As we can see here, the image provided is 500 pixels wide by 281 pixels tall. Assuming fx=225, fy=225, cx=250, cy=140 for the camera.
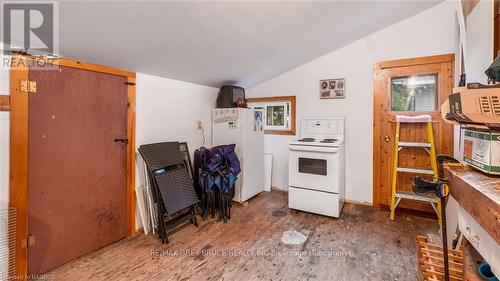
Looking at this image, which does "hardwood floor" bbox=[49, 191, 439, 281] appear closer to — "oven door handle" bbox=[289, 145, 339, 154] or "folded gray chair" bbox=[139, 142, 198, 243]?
"folded gray chair" bbox=[139, 142, 198, 243]

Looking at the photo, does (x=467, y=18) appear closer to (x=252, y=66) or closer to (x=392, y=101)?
(x=392, y=101)

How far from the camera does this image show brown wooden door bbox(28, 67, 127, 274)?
5.75 ft

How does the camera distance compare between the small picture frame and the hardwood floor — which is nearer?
the hardwood floor

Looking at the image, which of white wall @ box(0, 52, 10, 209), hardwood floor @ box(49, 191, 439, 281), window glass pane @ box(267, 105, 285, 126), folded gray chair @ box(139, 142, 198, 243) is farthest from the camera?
window glass pane @ box(267, 105, 285, 126)

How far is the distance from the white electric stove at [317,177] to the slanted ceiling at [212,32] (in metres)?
1.32

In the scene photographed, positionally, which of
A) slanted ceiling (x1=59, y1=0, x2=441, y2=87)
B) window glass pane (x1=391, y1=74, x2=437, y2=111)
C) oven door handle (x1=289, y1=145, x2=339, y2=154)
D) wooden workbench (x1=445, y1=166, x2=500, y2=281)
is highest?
slanted ceiling (x1=59, y1=0, x2=441, y2=87)

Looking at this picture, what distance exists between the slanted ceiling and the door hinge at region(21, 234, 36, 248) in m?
1.44

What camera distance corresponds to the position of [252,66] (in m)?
3.15

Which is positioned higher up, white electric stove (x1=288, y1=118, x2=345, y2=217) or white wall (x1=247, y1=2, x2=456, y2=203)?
white wall (x1=247, y1=2, x2=456, y2=203)

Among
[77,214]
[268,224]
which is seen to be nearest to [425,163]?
[268,224]

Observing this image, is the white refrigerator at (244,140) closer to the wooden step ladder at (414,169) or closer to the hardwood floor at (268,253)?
the hardwood floor at (268,253)

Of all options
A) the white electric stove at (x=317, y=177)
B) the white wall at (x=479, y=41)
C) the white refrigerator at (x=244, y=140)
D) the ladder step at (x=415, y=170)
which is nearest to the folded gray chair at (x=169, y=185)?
Result: the white refrigerator at (x=244, y=140)

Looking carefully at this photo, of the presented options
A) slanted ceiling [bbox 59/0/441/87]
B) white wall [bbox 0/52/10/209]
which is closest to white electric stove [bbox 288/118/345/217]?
slanted ceiling [bbox 59/0/441/87]

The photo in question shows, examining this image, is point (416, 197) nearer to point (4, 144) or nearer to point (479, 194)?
point (479, 194)
